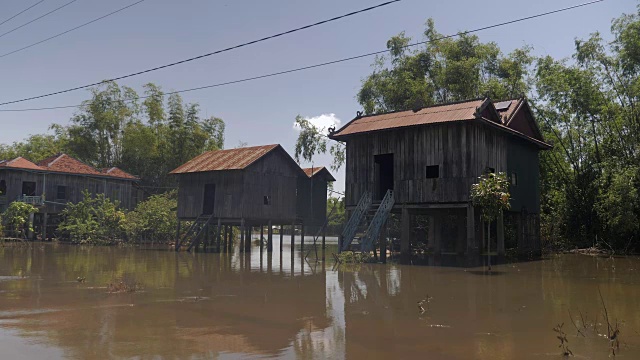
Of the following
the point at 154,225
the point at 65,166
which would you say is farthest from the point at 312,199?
the point at 65,166

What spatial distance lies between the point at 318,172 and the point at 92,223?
718 inches

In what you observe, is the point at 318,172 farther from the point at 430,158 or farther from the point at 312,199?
the point at 430,158

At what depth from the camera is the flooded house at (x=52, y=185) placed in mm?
41469

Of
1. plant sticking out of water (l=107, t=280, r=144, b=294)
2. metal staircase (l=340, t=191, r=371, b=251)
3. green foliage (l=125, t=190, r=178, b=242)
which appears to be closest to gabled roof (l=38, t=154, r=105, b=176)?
green foliage (l=125, t=190, r=178, b=242)

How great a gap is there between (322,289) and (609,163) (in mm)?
25507

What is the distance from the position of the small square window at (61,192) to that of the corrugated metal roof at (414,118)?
28.0 m

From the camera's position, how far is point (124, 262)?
2420 centimetres

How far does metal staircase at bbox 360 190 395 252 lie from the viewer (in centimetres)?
2403

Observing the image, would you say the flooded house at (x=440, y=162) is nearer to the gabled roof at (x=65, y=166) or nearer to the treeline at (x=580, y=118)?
the treeline at (x=580, y=118)

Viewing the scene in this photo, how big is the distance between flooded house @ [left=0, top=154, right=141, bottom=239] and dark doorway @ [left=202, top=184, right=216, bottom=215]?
14411 millimetres

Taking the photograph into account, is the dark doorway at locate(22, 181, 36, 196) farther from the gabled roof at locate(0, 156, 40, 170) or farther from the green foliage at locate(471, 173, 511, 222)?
the green foliage at locate(471, 173, 511, 222)

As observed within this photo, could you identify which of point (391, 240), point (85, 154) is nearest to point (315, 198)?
point (391, 240)

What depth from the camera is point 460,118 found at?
23.4 m

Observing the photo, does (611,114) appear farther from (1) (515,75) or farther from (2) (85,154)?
(2) (85,154)
